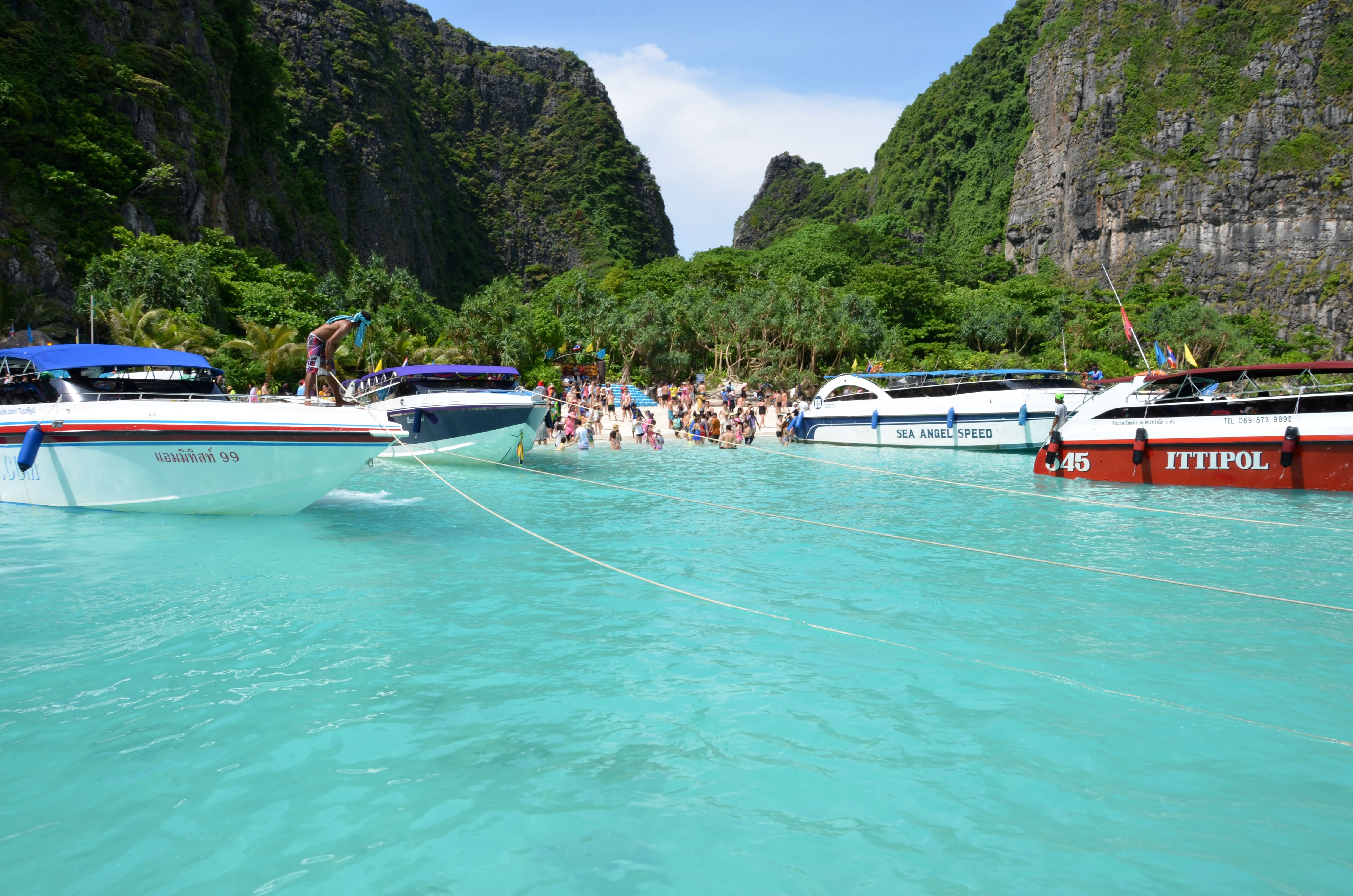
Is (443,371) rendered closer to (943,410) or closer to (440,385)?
(440,385)

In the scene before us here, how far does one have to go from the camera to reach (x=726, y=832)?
4.28 m

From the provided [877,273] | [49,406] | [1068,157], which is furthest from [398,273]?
[1068,157]

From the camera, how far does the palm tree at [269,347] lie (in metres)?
37.2

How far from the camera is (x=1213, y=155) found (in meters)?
90.3

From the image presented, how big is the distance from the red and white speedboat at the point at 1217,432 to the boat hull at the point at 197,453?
52.1 feet

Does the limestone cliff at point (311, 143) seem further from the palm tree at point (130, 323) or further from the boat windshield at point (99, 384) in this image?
the boat windshield at point (99, 384)

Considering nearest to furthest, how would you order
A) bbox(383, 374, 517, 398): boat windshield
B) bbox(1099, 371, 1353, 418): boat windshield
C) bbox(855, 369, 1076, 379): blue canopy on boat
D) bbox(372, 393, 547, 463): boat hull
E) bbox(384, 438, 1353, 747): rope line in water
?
bbox(384, 438, 1353, 747): rope line in water < bbox(1099, 371, 1353, 418): boat windshield < bbox(372, 393, 547, 463): boat hull < bbox(383, 374, 517, 398): boat windshield < bbox(855, 369, 1076, 379): blue canopy on boat

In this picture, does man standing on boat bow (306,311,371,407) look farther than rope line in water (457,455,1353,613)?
Yes

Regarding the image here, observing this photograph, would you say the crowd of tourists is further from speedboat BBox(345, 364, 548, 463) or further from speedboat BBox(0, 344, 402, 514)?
speedboat BBox(0, 344, 402, 514)

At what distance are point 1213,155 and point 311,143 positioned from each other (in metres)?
102

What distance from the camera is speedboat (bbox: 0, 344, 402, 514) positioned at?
1163 centimetres

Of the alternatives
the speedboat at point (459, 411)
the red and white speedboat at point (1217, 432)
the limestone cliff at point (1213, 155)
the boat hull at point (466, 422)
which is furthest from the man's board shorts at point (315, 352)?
the limestone cliff at point (1213, 155)

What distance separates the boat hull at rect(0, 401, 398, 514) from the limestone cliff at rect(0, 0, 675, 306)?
36.0 metres

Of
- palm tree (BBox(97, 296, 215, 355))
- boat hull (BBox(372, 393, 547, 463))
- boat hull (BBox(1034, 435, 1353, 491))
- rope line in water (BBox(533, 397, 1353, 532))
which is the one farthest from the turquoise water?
palm tree (BBox(97, 296, 215, 355))
